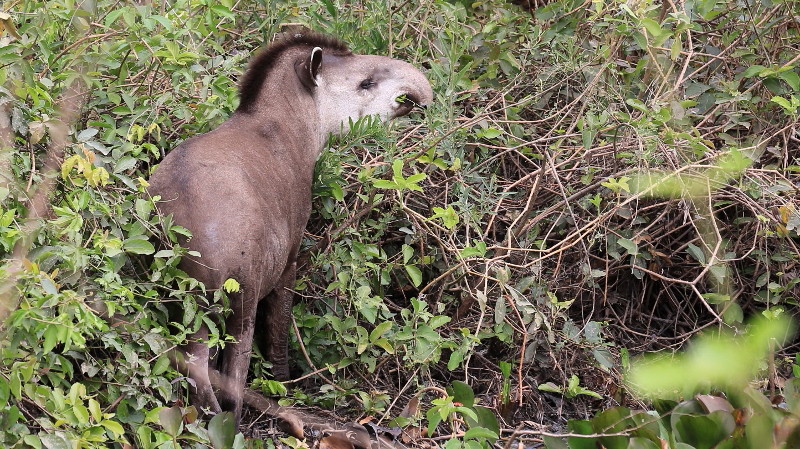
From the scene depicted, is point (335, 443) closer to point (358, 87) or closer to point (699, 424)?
point (699, 424)

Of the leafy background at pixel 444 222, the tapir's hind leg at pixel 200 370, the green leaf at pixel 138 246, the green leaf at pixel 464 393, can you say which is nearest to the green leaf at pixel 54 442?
the leafy background at pixel 444 222

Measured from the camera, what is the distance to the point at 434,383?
5.32m

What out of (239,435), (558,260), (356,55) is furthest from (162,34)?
(558,260)

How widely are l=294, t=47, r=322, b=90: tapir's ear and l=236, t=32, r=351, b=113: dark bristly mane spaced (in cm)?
14

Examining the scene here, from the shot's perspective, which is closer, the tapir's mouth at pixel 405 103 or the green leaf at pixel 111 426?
the green leaf at pixel 111 426

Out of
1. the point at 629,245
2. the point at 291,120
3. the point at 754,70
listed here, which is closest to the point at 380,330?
the point at 291,120

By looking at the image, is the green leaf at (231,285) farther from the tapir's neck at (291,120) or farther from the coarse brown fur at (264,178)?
the tapir's neck at (291,120)

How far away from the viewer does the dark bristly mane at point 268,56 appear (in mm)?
5160

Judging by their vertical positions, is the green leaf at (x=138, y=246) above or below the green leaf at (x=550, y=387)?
above

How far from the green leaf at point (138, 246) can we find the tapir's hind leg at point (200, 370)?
0.53 metres

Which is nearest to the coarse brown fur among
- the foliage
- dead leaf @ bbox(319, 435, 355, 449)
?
dead leaf @ bbox(319, 435, 355, 449)

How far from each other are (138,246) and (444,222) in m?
1.63

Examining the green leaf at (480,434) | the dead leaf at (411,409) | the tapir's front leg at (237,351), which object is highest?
the tapir's front leg at (237,351)

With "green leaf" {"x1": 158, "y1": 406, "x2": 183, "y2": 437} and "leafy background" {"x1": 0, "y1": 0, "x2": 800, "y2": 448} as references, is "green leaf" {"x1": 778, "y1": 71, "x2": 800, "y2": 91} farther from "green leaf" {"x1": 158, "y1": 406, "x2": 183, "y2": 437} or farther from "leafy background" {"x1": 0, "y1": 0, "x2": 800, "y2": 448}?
"green leaf" {"x1": 158, "y1": 406, "x2": 183, "y2": 437}
